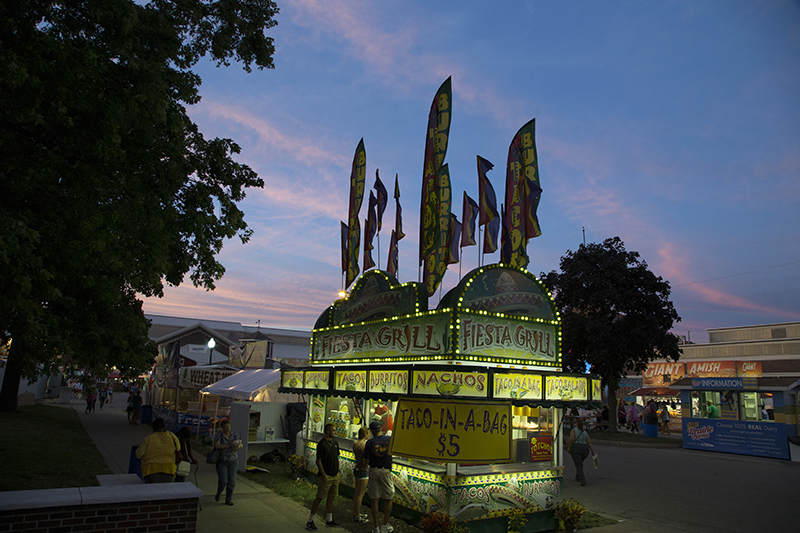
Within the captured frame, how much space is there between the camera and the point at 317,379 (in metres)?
13.6

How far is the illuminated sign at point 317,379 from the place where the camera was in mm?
13163

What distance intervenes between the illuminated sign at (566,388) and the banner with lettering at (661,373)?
136ft

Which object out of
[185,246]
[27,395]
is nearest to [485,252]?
[185,246]

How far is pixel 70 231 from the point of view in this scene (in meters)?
7.15

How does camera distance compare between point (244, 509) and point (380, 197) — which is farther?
point (380, 197)

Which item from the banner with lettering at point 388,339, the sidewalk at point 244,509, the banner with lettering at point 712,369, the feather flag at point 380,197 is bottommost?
the sidewalk at point 244,509

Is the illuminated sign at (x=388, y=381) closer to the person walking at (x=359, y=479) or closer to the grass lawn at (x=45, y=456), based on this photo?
the person walking at (x=359, y=479)

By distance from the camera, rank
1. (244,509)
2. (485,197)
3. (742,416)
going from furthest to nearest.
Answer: (742,416) → (485,197) → (244,509)

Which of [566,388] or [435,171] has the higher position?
[435,171]

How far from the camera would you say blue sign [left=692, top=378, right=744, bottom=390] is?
917 inches

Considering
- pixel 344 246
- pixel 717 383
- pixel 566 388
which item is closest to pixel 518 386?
pixel 566 388

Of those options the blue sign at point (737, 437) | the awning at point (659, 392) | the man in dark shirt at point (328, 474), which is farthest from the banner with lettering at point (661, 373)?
the man in dark shirt at point (328, 474)

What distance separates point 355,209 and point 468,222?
147 inches

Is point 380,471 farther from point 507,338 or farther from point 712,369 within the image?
point 712,369
